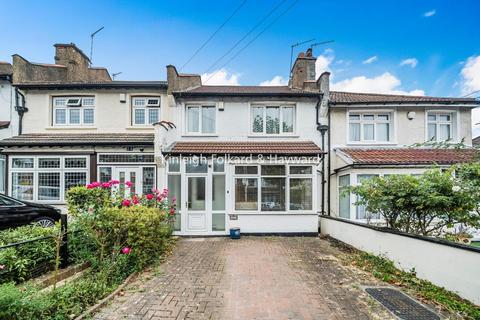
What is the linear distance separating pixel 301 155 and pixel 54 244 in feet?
27.9

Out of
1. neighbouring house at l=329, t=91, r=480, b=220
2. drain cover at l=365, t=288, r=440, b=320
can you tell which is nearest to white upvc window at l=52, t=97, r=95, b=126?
neighbouring house at l=329, t=91, r=480, b=220

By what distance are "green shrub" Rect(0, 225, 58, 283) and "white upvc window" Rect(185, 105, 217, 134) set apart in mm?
7102

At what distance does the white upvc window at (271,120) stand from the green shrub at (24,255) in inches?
343

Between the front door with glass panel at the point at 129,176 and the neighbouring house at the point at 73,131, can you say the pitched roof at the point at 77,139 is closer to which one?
the neighbouring house at the point at 73,131

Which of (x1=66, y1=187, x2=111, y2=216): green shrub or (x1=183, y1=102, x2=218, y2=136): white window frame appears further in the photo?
(x1=183, y1=102, x2=218, y2=136): white window frame

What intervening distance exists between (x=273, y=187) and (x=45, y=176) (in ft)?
34.4

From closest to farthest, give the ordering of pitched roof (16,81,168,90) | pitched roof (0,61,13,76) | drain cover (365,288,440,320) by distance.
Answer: drain cover (365,288,440,320) < pitched roof (16,81,168,90) < pitched roof (0,61,13,76)

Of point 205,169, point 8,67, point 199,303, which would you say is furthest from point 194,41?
point 199,303

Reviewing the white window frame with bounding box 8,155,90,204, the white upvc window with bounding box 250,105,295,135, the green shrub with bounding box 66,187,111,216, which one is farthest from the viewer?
the white upvc window with bounding box 250,105,295,135

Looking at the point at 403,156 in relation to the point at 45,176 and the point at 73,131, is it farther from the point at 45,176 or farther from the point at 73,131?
the point at 45,176

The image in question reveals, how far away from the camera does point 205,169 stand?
9992mm

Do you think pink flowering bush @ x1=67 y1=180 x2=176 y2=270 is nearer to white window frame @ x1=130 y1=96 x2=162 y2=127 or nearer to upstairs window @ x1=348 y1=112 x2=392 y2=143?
white window frame @ x1=130 y1=96 x2=162 y2=127

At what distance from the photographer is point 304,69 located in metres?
12.3

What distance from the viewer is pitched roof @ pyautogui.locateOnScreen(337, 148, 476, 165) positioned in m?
9.73
